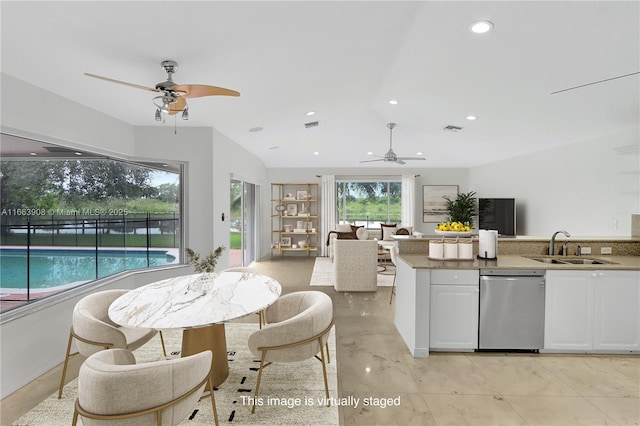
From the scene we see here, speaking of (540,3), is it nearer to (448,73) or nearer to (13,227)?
(448,73)

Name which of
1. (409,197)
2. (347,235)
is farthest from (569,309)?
(409,197)

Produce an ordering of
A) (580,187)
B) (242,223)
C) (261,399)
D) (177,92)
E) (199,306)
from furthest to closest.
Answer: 1. (242,223)
2. (580,187)
3. (177,92)
4. (261,399)
5. (199,306)

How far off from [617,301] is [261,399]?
3168 mm

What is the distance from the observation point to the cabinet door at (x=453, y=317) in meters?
3.00

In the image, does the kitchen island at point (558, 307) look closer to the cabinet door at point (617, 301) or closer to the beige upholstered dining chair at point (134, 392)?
the cabinet door at point (617, 301)

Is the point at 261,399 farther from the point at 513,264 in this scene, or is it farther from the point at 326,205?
the point at 326,205

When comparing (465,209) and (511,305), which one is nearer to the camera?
(511,305)

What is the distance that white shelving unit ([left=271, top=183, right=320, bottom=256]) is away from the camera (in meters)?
8.70

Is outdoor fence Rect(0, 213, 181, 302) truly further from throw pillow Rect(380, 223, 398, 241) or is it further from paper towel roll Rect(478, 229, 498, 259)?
throw pillow Rect(380, 223, 398, 241)

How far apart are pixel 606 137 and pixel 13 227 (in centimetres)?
657

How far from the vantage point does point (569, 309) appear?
117 inches

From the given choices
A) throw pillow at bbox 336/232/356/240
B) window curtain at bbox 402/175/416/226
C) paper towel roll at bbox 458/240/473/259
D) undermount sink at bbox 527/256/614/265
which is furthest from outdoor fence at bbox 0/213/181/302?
window curtain at bbox 402/175/416/226

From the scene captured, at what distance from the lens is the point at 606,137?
4.33 metres

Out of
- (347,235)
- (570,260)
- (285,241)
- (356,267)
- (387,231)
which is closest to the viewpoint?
(570,260)
